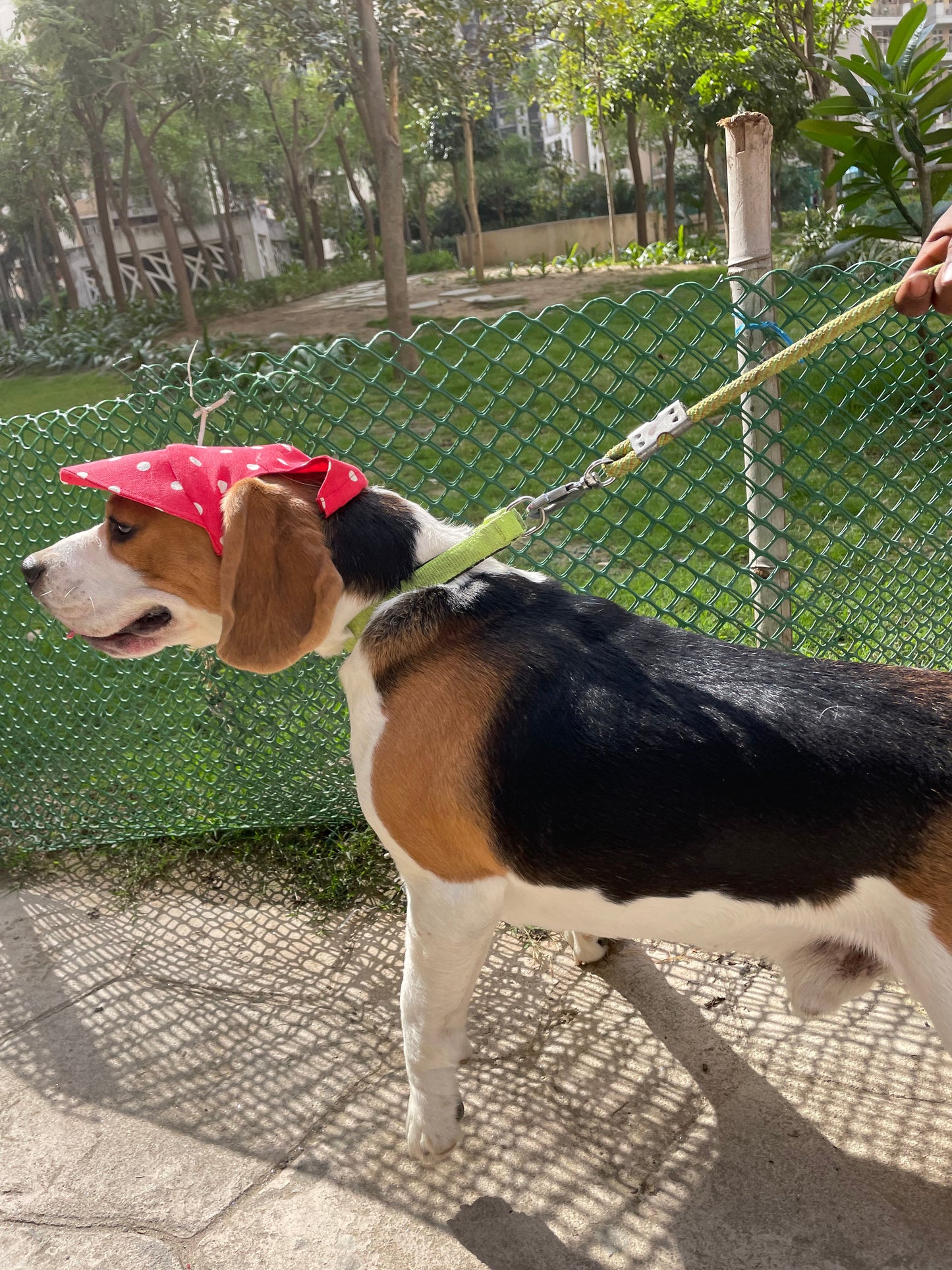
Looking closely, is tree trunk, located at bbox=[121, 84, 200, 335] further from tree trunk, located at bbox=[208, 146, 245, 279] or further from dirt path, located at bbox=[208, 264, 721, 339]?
tree trunk, located at bbox=[208, 146, 245, 279]

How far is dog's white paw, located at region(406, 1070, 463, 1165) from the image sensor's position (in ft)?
7.44

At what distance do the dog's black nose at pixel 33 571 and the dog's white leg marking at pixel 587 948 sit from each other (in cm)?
180

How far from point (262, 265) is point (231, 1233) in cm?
5591

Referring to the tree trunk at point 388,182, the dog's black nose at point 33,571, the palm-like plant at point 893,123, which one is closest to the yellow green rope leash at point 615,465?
the dog's black nose at point 33,571

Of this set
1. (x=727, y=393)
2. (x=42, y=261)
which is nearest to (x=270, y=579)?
(x=727, y=393)

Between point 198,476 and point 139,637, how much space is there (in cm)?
42

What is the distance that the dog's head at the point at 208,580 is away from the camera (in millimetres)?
2059

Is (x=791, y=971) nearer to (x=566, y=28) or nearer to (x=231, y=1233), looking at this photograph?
(x=231, y=1233)

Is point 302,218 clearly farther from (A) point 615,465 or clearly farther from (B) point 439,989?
(B) point 439,989

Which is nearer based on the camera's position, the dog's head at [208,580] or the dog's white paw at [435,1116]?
the dog's head at [208,580]

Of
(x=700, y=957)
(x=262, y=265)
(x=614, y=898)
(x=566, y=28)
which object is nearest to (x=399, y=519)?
(x=614, y=898)

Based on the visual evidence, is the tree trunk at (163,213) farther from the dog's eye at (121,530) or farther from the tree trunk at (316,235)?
the dog's eye at (121,530)

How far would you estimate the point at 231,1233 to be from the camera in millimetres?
2191

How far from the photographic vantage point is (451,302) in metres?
18.3
